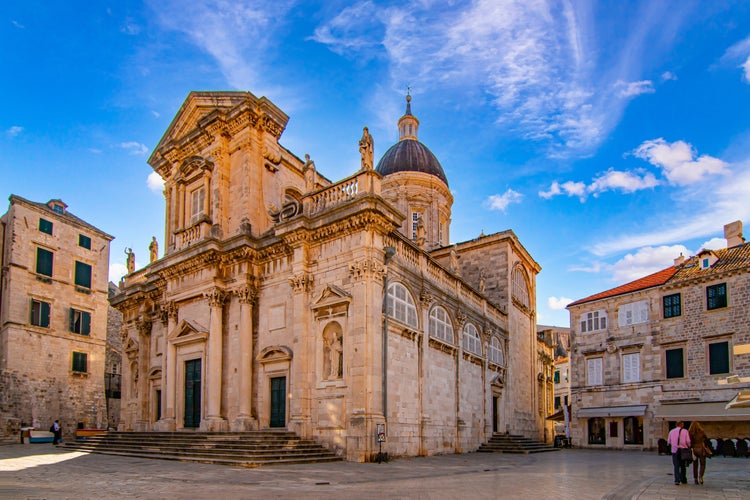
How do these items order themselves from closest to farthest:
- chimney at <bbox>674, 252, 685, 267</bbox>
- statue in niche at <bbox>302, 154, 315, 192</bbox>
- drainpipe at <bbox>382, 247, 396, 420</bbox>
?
1. drainpipe at <bbox>382, 247, 396, 420</bbox>
2. statue in niche at <bbox>302, 154, 315, 192</bbox>
3. chimney at <bbox>674, 252, 685, 267</bbox>

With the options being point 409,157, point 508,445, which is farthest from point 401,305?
point 409,157

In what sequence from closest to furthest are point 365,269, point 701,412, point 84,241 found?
point 365,269, point 701,412, point 84,241

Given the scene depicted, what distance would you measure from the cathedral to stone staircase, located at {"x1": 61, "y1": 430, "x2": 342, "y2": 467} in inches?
33.2

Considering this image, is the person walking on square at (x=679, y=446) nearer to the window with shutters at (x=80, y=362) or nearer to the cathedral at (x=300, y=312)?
the cathedral at (x=300, y=312)

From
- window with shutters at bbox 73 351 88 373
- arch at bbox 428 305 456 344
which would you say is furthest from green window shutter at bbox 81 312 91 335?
arch at bbox 428 305 456 344

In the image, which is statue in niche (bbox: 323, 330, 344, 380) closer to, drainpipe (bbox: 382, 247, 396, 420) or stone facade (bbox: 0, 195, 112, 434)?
drainpipe (bbox: 382, 247, 396, 420)

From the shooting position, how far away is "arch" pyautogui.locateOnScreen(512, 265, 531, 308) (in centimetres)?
3383

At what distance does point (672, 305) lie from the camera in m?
30.8

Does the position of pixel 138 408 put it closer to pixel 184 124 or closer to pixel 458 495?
pixel 184 124

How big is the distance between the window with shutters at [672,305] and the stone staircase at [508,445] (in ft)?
33.4

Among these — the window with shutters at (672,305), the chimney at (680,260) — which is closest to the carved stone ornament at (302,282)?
the window with shutters at (672,305)

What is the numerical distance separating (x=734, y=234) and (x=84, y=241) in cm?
4143

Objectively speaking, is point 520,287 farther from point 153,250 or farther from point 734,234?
point 153,250

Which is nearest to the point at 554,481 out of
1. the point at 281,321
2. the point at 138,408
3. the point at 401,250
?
the point at 401,250
